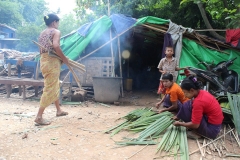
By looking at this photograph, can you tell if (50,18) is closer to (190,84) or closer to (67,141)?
(67,141)

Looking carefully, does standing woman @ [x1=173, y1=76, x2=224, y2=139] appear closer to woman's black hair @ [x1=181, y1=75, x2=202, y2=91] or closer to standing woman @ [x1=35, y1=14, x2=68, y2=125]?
woman's black hair @ [x1=181, y1=75, x2=202, y2=91]

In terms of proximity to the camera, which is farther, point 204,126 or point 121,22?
point 121,22

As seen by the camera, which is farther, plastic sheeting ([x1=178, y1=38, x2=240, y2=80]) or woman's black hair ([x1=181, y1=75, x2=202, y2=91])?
plastic sheeting ([x1=178, y1=38, x2=240, y2=80])

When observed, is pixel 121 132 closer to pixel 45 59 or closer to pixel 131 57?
pixel 45 59

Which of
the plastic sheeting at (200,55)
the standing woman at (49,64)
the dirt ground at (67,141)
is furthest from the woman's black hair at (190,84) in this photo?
the plastic sheeting at (200,55)

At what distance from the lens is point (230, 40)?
6.18 m

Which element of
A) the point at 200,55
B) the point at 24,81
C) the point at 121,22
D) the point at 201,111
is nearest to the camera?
the point at 201,111

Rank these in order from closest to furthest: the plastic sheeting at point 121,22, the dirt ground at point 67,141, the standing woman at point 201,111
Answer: the dirt ground at point 67,141 < the standing woman at point 201,111 < the plastic sheeting at point 121,22

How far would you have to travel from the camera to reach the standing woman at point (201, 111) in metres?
2.86

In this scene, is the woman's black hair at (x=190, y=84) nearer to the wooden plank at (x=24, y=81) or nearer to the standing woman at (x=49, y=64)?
the standing woman at (x=49, y=64)

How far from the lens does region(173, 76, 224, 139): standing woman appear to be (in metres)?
2.86

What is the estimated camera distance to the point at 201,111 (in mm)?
2842

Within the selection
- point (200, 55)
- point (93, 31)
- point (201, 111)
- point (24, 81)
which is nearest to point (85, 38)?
point (93, 31)

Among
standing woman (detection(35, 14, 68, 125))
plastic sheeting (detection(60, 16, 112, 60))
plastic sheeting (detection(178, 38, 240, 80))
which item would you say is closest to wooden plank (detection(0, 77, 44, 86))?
plastic sheeting (detection(60, 16, 112, 60))
